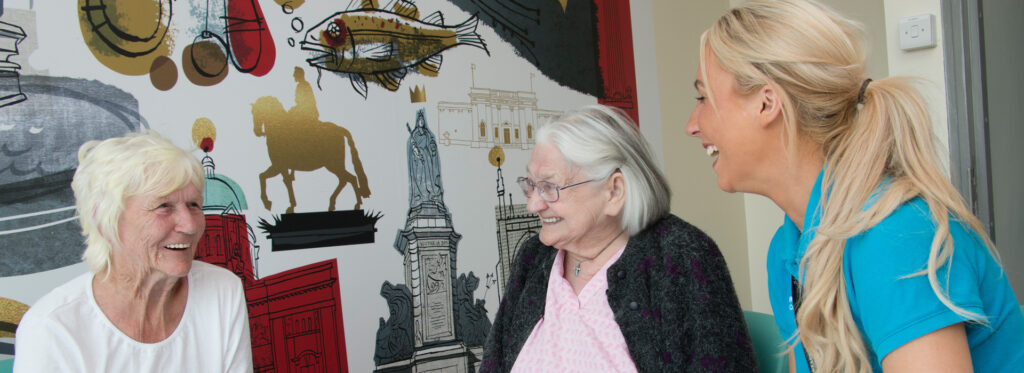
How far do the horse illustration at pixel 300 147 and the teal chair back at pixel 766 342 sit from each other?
1.34 m

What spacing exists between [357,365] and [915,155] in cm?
190

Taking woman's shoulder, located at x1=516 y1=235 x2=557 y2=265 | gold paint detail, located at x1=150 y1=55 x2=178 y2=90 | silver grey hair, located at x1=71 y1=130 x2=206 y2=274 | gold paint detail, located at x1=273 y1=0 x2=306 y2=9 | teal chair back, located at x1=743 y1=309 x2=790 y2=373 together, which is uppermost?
gold paint detail, located at x1=273 y1=0 x2=306 y2=9

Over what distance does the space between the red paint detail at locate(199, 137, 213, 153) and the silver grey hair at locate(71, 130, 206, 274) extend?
0.36 meters

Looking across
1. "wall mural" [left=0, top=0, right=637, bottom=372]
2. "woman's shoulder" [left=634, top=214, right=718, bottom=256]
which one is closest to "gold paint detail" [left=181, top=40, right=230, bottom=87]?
"wall mural" [left=0, top=0, right=637, bottom=372]

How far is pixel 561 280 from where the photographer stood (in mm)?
1920

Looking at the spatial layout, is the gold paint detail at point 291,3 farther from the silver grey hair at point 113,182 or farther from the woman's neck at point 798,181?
the woman's neck at point 798,181

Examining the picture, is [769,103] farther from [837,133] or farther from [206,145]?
[206,145]

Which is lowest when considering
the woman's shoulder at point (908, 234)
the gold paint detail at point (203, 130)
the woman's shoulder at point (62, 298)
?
the woman's shoulder at point (62, 298)

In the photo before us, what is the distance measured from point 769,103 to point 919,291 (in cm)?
39

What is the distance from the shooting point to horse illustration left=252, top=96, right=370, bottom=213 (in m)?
2.29

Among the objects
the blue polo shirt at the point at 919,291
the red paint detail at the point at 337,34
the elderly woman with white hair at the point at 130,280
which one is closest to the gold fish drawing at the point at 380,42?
the red paint detail at the point at 337,34

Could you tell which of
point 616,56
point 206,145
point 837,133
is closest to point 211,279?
point 206,145

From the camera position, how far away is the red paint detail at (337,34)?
245 centimetres

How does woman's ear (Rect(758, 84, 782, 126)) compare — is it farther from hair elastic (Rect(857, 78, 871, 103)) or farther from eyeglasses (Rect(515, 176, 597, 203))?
eyeglasses (Rect(515, 176, 597, 203))
